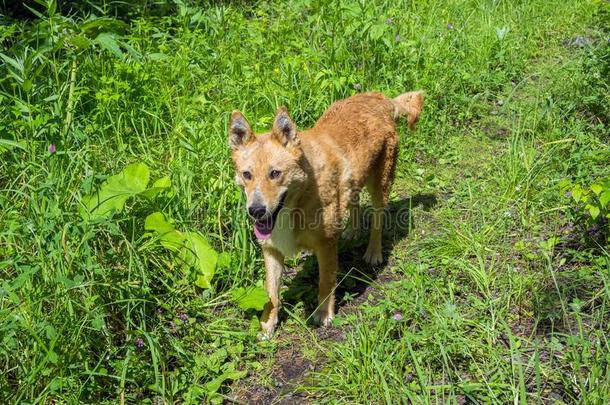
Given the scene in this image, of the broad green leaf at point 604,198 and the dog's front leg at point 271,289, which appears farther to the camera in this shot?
the dog's front leg at point 271,289

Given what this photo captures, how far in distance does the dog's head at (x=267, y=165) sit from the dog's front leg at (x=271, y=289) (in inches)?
12.6

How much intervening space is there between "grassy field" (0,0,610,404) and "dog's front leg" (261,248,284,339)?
0.34 ft

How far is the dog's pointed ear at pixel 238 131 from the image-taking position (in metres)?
4.04

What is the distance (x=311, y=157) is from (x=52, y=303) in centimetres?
183

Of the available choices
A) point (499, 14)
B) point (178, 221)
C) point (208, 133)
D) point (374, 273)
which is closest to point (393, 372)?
point (374, 273)

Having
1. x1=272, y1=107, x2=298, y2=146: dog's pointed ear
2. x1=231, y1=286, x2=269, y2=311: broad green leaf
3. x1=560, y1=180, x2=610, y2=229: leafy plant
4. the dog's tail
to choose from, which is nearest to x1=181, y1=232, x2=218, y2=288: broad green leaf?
x1=231, y1=286, x2=269, y2=311: broad green leaf

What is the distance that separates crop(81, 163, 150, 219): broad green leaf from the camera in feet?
12.9

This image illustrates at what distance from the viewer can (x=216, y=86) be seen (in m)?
5.84

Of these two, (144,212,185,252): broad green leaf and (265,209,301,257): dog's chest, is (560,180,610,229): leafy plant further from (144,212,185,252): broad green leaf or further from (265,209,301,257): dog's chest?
(144,212,185,252): broad green leaf

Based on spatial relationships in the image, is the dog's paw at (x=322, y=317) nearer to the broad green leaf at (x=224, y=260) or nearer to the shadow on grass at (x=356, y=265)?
the shadow on grass at (x=356, y=265)

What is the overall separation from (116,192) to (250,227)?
1.05 m

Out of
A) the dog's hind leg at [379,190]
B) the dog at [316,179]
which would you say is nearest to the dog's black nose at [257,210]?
the dog at [316,179]

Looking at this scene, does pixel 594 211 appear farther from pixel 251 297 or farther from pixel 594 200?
pixel 251 297

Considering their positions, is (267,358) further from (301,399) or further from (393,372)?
(393,372)
